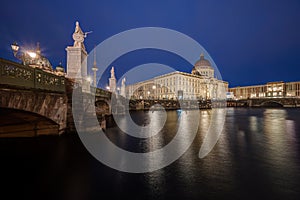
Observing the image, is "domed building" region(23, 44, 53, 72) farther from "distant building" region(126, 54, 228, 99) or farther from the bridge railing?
"distant building" region(126, 54, 228, 99)

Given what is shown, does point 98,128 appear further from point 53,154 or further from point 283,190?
point 283,190

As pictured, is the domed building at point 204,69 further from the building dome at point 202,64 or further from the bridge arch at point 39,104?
the bridge arch at point 39,104

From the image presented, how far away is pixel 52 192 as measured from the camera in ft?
20.1

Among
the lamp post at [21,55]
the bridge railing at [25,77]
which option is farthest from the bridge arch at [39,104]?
the lamp post at [21,55]

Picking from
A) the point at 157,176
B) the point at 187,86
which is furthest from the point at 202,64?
the point at 157,176

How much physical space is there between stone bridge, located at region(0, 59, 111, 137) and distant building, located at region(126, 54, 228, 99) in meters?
111

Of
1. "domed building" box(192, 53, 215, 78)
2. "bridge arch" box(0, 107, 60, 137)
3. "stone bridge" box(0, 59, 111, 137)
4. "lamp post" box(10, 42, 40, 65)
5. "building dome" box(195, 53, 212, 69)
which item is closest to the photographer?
"stone bridge" box(0, 59, 111, 137)

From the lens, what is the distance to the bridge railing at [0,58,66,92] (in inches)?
306

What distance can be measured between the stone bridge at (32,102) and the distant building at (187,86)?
110873 millimetres

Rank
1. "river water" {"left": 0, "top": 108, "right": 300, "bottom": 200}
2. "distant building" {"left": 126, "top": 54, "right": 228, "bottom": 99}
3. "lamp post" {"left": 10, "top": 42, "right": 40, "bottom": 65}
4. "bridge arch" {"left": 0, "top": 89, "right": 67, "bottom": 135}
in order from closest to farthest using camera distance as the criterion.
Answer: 1. "river water" {"left": 0, "top": 108, "right": 300, "bottom": 200}
2. "bridge arch" {"left": 0, "top": 89, "right": 67, "bottom": 135}
3. "lamp post" {"left": 10, "top": 42, "right": 40, "bottom": 65}
4. "distant building" {"left": 126, "top": 54, "right": 228, "bottom": 99}

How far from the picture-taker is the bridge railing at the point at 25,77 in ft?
25.5

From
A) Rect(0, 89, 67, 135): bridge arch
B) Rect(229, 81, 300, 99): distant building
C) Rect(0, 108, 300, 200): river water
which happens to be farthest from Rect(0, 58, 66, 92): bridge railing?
Rect(229, 81, 300, 99): distant building

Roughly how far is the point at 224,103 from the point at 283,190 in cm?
10961

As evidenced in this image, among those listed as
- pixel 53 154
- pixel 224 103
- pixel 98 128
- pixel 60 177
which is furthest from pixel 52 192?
pixel 224 103
